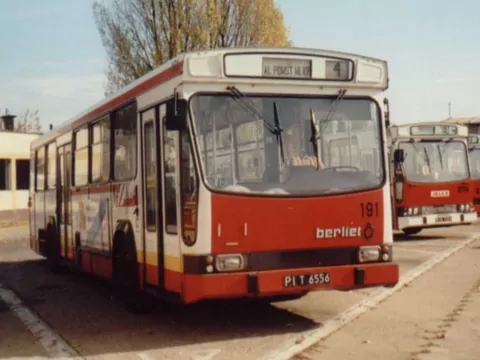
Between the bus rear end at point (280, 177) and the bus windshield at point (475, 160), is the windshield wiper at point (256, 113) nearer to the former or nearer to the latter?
the bus rear end at point (280, 177)

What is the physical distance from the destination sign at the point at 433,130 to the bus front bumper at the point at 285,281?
13366mm

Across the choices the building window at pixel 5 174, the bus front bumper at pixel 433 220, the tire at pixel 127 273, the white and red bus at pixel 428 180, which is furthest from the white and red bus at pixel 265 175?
the building window at pixel 5 174

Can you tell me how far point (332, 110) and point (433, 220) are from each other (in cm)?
1337

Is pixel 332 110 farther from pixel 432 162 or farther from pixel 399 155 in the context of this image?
pixel 432 162

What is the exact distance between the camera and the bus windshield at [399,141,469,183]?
72.2 ft

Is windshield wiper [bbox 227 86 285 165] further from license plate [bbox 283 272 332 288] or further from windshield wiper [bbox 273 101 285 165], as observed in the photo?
license plate [bbox 283 272 332 288]

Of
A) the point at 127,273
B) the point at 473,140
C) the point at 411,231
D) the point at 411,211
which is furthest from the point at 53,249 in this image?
the point at 473,140

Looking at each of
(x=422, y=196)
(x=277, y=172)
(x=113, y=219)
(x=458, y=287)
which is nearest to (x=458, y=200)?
(x=422, y=196)

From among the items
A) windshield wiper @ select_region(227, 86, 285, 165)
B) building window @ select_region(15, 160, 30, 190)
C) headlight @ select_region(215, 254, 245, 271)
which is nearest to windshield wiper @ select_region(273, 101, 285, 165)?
windshield wiper @ select_region(227, 86, 285, 165)

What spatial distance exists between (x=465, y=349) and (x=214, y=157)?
10.4 ft

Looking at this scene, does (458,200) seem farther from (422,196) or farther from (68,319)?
(68,319)

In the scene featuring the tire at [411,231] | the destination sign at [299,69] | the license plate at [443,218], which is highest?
the destination sign at [299,69]

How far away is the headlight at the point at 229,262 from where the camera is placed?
332 inches

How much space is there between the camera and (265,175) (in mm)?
8758
